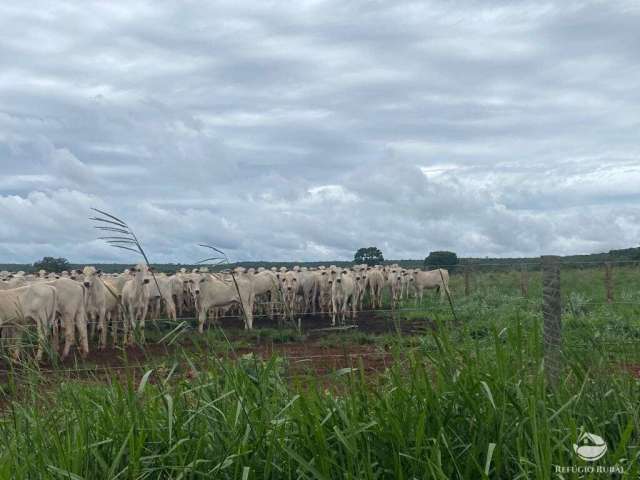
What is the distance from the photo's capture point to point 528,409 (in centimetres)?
349

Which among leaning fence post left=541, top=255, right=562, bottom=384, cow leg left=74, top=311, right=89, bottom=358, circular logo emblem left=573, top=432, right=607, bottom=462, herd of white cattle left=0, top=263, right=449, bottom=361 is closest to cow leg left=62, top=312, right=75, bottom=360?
herd of white cattle left=0, top=263, right=449, bottom=361

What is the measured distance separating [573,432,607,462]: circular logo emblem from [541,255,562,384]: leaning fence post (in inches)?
18.5

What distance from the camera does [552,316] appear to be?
15.6ft

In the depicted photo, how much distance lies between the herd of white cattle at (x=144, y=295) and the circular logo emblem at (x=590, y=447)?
1.55 m

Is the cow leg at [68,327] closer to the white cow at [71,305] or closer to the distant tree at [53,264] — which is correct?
the white cow at [71,305]

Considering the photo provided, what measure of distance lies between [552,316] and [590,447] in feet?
4.73

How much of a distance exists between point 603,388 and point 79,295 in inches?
630

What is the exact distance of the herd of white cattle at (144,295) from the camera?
48.1 feet

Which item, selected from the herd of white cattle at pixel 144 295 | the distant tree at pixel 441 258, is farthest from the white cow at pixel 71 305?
the distant tree at pixel 441 258

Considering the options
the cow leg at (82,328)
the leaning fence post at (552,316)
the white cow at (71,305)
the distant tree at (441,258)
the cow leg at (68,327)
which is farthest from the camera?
the distant tree at (441,258)

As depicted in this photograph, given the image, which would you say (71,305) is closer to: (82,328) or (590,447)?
(82,328)

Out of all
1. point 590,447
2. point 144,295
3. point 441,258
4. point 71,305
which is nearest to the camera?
point 590,447

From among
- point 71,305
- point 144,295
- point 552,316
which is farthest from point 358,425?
point 144,295

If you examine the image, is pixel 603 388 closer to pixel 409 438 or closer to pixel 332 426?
pixel 409 438
